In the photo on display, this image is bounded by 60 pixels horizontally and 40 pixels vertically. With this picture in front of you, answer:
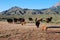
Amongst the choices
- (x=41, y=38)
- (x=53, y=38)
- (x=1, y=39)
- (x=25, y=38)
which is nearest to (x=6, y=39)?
(x=1, y=39)

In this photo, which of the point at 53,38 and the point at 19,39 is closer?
the point at 19,39

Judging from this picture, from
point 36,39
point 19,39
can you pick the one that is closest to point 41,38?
point 36,39

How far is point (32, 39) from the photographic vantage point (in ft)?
47.1

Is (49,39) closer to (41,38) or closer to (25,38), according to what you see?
(41,38)

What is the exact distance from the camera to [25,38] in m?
14.5

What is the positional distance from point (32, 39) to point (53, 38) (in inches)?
69.7

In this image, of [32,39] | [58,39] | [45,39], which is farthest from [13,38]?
[58,39]

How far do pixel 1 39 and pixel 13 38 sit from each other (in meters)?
0.93

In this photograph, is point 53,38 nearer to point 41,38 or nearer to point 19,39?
point 41,38

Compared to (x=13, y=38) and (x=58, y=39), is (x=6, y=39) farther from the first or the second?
(x=58, y=39)

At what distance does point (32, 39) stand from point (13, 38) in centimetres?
148

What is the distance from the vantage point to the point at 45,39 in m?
14.2

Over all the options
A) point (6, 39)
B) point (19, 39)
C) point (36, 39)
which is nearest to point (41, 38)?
point (36, 39)

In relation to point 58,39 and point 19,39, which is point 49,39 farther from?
point 19,39
